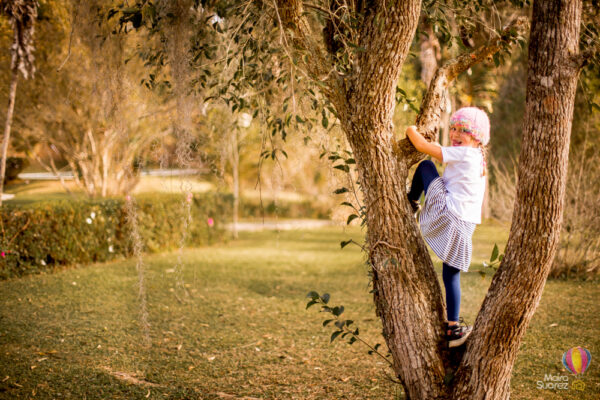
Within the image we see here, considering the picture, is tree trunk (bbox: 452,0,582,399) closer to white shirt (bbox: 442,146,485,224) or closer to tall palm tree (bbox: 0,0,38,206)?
white shirt (bbox: 442,146,485,224)

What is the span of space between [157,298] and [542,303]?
498 centimetres

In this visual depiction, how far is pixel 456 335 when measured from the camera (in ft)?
8.43

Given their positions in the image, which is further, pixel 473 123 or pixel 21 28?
pixel 21 28

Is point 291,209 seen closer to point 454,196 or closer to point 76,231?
point 76,231

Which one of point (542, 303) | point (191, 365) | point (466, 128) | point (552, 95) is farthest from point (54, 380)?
point (542, 303)

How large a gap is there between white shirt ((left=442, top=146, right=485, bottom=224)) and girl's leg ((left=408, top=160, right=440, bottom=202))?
0.11 metres

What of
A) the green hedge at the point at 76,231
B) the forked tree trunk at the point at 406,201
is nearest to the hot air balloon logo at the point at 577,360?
the forked tree trunk at the point at 406,201

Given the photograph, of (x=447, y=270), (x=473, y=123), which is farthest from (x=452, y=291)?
(x=473, y=123)

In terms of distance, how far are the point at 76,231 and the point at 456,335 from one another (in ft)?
22.2

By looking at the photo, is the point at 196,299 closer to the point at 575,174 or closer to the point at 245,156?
the point at 575,174

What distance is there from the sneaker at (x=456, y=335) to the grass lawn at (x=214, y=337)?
42.2 inches

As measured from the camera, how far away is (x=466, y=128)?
9.20ft

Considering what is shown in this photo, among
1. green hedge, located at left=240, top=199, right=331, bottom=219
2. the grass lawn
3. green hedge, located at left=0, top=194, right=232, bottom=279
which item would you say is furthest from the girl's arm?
green hedge, located at left=240, top=199, right=331, bottom=219

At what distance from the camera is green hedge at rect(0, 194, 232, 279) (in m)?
6.62
